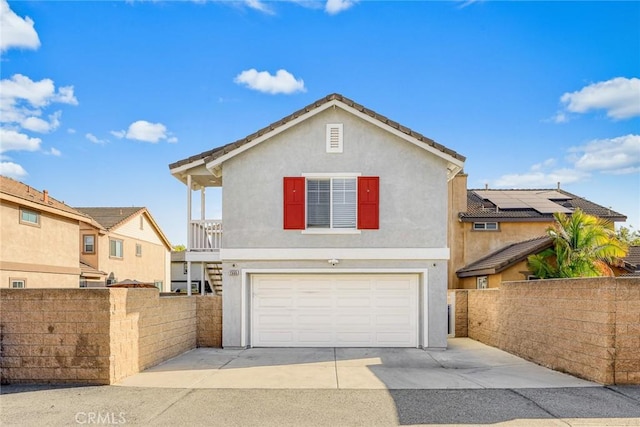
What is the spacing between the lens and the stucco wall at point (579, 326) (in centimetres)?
890

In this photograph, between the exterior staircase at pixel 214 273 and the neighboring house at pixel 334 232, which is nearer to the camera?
the neighboring house at pixel 334 232

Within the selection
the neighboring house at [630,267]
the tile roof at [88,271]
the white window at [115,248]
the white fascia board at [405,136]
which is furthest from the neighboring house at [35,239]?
the neighboring house at [630,267]

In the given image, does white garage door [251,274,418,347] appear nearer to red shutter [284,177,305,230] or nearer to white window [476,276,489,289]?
red shutter [284,177,305,230]

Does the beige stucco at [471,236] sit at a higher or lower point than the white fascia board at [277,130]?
→ lower

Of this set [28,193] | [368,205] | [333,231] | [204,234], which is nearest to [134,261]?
[28,193]

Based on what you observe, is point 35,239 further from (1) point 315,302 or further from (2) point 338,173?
(2) point 338,173

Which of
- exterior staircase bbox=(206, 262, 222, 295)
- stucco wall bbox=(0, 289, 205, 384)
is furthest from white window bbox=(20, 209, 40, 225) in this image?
stucco wall bbox=(0, 289, 205, 384)

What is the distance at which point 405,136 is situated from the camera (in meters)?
13.6

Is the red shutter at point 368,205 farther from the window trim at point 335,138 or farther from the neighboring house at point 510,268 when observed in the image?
the neighboring house at point 510,268

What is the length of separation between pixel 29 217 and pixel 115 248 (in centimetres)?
900

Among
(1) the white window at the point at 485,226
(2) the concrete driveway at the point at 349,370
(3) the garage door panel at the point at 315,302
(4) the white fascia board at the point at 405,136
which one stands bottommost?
(2) the concrete driveway at the point at 349,370

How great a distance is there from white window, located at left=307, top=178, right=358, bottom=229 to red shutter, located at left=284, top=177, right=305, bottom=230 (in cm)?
25

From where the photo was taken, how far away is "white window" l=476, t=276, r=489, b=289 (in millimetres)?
19730

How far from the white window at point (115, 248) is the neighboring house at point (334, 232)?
54.6 feet
